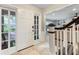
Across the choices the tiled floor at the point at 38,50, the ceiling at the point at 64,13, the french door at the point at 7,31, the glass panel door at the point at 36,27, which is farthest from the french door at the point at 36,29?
the french door at the point at 7,31

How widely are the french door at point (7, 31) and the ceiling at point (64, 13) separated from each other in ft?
1.99

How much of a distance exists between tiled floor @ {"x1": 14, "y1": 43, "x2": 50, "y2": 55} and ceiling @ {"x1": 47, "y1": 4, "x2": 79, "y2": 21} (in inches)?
18.8

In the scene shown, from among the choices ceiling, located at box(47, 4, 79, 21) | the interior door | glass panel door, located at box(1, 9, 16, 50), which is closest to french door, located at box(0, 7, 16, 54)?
glass panel door, located at box(1, 9, 16, 50)

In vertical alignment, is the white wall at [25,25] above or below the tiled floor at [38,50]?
above

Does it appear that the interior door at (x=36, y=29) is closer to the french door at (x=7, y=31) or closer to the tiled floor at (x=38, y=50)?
the tiled floor at (x=38, y=50)

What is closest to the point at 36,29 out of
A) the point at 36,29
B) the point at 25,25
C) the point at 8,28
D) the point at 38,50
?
the point at 36,29

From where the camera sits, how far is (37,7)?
1.87 metres

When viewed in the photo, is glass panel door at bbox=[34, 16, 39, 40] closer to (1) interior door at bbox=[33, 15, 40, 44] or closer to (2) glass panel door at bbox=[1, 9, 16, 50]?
(1) interior door at bbox=[33, 15, 40, 44]

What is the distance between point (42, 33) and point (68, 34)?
442 mm

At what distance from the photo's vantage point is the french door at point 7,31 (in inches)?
72.8
